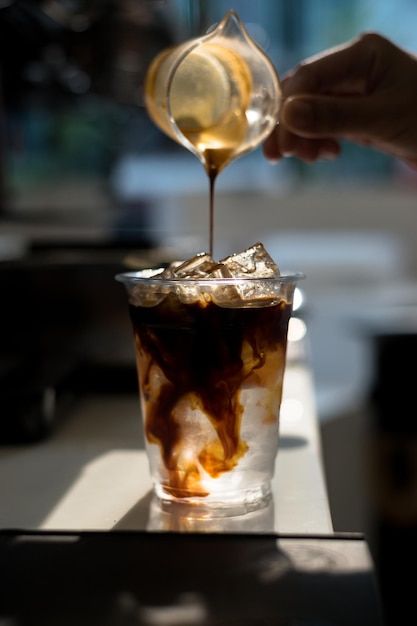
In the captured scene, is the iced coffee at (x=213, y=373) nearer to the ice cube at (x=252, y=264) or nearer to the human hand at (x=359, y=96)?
the ice cube at (x=252, y=264)

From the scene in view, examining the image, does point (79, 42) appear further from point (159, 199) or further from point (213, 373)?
point (159, 199)

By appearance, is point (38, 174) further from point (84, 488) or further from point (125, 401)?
point (84, 488)

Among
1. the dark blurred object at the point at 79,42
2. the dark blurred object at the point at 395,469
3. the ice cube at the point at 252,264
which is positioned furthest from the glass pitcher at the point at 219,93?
the dark blurred object at the point at 395,469

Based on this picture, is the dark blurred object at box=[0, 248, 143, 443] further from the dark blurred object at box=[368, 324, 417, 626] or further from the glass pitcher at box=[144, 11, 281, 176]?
the dark blurred object at box=[368, 324, 417, 626]

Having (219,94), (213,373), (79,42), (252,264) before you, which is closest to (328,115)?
(219,94)

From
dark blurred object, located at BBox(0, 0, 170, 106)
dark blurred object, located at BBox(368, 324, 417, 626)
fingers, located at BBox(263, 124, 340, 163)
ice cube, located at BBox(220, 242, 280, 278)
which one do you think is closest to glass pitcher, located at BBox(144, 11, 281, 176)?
ice cube, located at BBox(220, 242, 280, 278)

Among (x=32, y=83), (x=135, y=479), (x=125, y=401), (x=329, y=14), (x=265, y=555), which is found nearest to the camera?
(x=265, y=555)

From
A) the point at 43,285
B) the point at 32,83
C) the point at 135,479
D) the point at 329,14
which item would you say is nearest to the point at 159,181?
the point at 329,14
